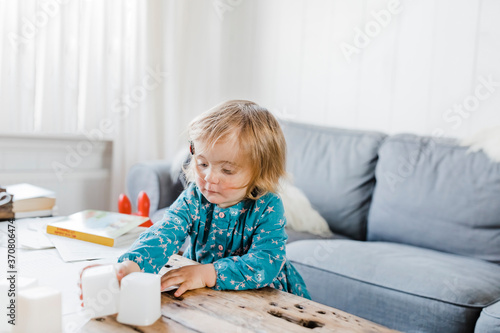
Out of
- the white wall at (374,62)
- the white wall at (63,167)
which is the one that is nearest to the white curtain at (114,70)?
the white wall at (63,167)

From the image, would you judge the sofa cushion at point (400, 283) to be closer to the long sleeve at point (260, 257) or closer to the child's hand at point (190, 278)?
the long sleeve at point (260, 257)

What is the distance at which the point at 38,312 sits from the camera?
27.0 inches

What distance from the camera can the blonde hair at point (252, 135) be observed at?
1.04m

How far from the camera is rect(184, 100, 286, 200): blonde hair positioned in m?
1.04

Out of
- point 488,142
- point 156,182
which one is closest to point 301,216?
point 156,182

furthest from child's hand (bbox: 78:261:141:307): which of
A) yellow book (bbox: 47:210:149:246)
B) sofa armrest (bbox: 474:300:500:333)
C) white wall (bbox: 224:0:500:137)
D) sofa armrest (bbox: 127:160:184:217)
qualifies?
white wall (bbox: 224:0:500:137)

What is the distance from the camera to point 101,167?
106 inches

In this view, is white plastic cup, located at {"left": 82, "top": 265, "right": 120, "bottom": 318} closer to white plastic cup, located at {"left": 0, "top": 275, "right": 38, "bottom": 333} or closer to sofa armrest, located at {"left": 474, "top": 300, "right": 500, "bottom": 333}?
white plastic cup, located at {"left": 0, "top": 275, "right": 38, "bottom": 333}

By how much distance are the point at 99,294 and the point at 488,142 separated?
Answer: 65.8 inches

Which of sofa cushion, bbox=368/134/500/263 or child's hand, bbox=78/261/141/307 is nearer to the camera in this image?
child's hand, bbox=78/261/141/307

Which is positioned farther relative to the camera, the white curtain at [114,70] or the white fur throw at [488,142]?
the white curtain at [114,70]

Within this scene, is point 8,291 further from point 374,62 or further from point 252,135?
point 374,62

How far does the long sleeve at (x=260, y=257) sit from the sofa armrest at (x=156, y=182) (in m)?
1.07

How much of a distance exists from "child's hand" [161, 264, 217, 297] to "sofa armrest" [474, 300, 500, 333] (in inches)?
32.1
